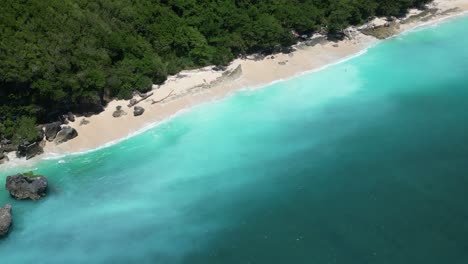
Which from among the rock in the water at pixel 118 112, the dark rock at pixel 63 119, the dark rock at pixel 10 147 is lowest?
the rock in the water at pixel 118 112

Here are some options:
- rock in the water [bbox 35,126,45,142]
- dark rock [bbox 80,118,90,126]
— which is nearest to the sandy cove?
dark rock [bbox 80,118,90,126]

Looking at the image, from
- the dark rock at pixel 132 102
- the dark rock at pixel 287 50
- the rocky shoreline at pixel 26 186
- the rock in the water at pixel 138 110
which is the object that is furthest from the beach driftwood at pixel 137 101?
the dark rock at pixel 287 50

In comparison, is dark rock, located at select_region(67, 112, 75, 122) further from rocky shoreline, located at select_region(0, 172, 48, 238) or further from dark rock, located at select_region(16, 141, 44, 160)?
rocky shoreline, located at select_region(0, 172, 48, 238)

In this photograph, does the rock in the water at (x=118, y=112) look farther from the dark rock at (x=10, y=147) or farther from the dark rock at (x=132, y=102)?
the dark rock at (x=10, y=147)

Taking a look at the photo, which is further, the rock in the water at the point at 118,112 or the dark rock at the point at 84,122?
the rock in the water at the point at 118,112

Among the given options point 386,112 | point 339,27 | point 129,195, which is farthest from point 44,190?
point 339,27
